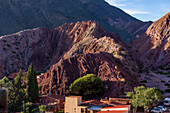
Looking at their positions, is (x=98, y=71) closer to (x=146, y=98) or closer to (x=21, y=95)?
(x=21, y=95)

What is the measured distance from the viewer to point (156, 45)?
122 meters

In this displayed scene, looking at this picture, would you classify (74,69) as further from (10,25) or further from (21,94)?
(10,25)

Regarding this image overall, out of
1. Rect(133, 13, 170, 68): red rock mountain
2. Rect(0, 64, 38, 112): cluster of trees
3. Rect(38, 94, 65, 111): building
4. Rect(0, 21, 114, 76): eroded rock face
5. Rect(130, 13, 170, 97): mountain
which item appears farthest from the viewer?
Rect(0, 21, 114, 76): eroded rock face

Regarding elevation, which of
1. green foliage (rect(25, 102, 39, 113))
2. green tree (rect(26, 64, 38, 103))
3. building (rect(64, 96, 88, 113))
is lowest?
green foliage (rect(25, 102, 39, 113))

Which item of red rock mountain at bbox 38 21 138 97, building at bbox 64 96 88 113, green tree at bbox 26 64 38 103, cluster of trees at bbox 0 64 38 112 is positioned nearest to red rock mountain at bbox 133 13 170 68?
red rock mountain at bbox 38 21 138 97

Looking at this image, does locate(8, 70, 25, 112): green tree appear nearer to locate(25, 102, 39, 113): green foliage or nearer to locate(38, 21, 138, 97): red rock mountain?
locate(25, 102, 39, 113): green foliage

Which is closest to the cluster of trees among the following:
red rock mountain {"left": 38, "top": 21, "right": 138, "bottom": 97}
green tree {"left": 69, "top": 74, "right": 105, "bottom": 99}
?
green tree {"left": 69, "top": 74, "right": 105, "bottom": 99}

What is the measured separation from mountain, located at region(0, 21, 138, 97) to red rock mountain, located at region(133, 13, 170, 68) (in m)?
14.7

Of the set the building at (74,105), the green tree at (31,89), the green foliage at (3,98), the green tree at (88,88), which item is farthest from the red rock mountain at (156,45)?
the green foliage at (3,98)

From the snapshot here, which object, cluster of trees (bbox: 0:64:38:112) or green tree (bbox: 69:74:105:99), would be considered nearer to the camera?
cluster of trees (bbox: 0:64:38:112)

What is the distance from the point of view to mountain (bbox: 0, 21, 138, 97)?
73.6 m

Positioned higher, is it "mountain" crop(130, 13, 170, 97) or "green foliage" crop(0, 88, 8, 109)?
"mountain" crop(130, 13, 170, 97)

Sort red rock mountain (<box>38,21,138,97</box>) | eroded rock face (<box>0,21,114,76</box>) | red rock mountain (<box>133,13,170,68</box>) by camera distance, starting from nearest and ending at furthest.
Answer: red rock mountain (<box>38,21,138,97</box>), red rock mountain (<box>133,13,170,68</box>), eroded rock face (<box>0,21,114,76</box>)

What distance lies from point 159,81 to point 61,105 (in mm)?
42573
